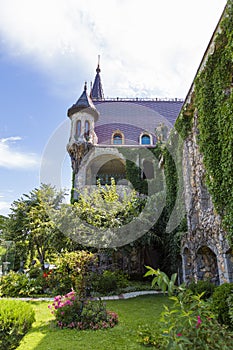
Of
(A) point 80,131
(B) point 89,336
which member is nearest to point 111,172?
(A) point 80,131

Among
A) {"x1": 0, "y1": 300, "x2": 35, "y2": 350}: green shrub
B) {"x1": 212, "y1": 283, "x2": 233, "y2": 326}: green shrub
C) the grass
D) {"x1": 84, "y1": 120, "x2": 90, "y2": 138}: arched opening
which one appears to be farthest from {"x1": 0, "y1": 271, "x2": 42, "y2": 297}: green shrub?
{"x1": 84, "y1": 120, "x2": 90, "y2": 138}: arched opening

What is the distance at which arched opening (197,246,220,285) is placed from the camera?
26.6ft

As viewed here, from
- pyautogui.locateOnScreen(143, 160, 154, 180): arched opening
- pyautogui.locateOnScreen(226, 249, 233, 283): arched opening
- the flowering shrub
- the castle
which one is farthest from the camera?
pyautogui.locateOnScreen(143, 160, 154, 180): arched opening

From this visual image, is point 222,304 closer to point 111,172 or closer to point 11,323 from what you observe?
point 11,323

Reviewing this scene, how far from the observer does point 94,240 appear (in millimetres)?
11062

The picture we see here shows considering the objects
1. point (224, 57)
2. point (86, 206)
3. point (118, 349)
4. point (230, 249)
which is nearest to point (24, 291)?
point (86, 206)

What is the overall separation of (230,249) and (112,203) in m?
6.77

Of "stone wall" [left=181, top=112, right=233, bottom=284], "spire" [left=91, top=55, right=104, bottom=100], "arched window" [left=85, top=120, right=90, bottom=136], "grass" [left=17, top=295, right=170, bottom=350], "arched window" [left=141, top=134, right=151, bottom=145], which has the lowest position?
"grass" [left=17, top=295, right=170, bottom=350]

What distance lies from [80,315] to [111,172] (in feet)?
53.6

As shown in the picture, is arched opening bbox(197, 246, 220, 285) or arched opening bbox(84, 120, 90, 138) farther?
arched opening bbox(84, 120, 90, 138)

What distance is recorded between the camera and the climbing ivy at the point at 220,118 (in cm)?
629

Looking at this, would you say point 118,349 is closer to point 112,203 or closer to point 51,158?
point 112,203

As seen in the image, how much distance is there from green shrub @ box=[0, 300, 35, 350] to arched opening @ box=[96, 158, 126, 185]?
15292 mm

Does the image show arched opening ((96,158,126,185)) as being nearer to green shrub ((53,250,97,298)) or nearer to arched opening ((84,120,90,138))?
arched opening ((84,120,90,138))
